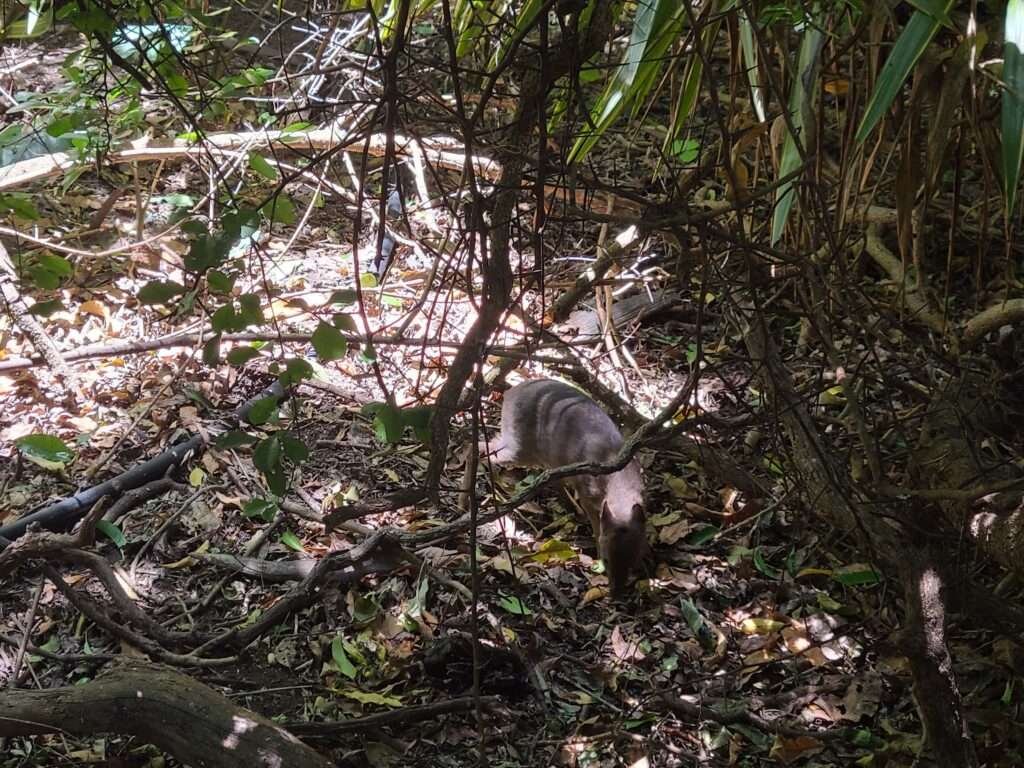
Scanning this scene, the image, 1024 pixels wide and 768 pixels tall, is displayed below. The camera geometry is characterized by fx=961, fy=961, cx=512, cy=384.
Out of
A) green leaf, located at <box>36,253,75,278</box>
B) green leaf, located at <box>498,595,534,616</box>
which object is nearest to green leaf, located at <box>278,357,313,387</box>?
green leaf, located at <box>36,253,75,278</box>

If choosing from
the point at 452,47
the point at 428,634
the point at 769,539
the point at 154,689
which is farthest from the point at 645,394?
the point at 452,47

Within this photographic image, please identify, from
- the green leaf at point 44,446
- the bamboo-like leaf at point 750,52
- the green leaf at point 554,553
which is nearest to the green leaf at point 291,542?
the green leaf at point 554,553

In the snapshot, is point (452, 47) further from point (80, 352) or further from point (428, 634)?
point (80, 352)

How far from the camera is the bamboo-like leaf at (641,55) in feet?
6.12

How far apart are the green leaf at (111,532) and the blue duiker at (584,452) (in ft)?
3.99

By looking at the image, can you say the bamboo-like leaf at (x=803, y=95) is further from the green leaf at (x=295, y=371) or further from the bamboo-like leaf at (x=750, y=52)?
the green leaf at (x=295, y=371)

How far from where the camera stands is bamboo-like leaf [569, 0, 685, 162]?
186 centimetres

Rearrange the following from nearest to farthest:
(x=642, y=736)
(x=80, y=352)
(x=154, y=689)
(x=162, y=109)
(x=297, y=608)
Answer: (x=154, y=689)
(x=642, y=736)
(x=297, y=608)
(x=80, y=352)
(x=162, y=109)

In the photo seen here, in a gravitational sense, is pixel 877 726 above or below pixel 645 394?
below

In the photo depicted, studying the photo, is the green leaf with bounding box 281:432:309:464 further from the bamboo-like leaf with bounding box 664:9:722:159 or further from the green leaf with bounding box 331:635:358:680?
the green leaf with bounding box 331:635:358:680

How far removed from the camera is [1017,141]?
157cm

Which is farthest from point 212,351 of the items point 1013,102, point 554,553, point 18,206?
point 554,553

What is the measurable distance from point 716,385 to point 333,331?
8.54ft

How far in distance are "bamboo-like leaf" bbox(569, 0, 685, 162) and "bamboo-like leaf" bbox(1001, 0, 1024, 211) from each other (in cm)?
57
